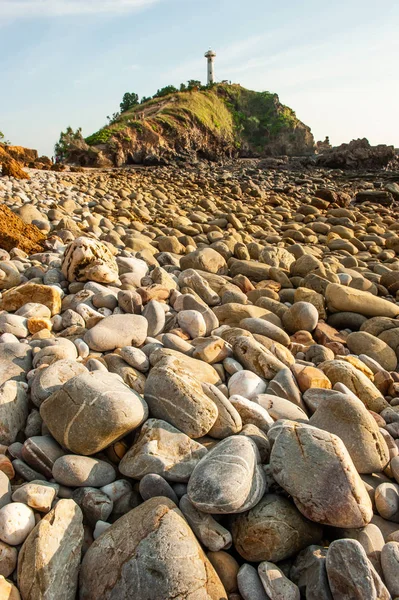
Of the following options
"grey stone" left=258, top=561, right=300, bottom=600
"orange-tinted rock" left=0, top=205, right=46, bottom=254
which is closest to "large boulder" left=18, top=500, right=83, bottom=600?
"grey stone" left=258, top=561, right=300, bottom=600

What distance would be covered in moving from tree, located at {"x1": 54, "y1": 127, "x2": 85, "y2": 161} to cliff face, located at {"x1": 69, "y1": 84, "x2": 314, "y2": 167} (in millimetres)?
538

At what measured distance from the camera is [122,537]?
66.6 inches

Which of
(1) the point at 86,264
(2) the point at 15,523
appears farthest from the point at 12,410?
(1) the point at 86,264

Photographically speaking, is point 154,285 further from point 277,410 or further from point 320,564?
point 320,564

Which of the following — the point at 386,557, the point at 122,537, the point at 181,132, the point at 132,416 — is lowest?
the point at 386,557

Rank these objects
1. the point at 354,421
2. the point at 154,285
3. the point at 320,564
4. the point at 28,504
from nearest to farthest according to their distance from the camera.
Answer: the point at 320,564, the point at 28,504, the point at 354,421, the point at 154,285

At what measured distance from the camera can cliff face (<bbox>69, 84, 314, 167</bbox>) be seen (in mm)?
29969

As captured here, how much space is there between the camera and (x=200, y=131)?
39688 mm

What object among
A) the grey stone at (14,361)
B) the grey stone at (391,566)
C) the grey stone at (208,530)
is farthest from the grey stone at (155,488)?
the grey stone at (14,361)

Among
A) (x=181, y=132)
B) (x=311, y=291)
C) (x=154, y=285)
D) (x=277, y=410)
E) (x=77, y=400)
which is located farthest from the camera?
(x=181, y=132)

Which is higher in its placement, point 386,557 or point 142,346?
point 142,346

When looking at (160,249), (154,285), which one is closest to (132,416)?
(154,285)

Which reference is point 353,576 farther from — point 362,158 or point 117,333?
point 362,158

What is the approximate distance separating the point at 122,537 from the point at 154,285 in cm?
267
